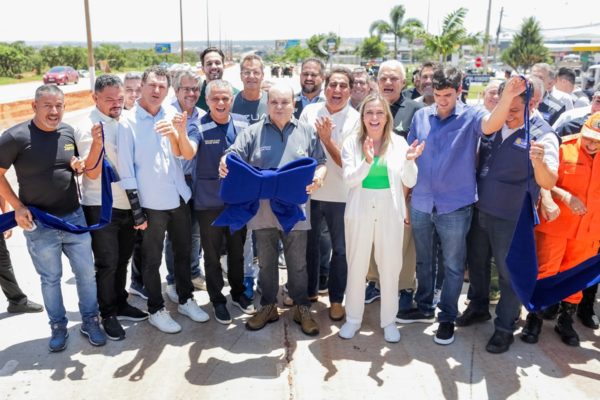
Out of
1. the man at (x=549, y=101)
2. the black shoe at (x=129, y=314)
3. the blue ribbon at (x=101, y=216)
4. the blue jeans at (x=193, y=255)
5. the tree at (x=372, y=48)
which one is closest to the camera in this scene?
the blue ribbon at (x=101, y=216)

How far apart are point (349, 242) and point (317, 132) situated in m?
1.01

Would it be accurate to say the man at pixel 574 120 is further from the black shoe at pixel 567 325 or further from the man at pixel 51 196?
the man at pixel 51 196

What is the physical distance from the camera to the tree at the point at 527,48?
46.3 m

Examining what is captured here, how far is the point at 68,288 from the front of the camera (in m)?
5.46

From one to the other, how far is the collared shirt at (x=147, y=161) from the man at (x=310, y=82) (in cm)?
181

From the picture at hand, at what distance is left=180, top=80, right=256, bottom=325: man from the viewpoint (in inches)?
172

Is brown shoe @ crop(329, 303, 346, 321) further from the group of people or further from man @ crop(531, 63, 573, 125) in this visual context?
man @ crop(531, 63, 573, 125)

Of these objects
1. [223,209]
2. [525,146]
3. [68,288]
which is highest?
[525,146]

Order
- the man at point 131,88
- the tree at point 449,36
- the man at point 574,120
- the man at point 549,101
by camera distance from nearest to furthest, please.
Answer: the man at point 574,120 < the man at point 131,88 < the man at point 549,101 < the tree at point 449,36

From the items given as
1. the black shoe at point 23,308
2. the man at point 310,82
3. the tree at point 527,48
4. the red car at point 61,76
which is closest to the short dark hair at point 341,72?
the man at point 310,82

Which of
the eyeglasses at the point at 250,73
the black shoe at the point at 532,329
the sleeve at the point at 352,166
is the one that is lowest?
the black shoe at the point at 532,329

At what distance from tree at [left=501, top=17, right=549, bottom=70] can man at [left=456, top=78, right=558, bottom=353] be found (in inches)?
1875

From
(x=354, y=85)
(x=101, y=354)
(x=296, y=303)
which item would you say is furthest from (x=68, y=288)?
(x=354, y=85)

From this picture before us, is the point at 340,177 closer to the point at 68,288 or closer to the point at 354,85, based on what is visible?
the point at 354,85
